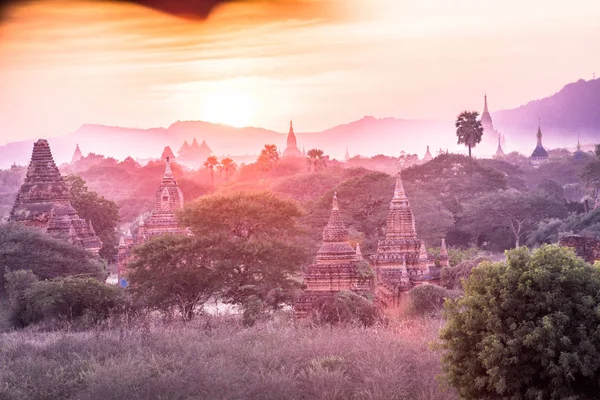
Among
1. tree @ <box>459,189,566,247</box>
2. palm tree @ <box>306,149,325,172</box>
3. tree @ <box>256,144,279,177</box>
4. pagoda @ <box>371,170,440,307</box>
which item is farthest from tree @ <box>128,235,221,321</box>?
tree @ <box>256,144,279,177</box>

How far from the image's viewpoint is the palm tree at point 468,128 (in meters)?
72.1

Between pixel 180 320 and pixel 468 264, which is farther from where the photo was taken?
pixel 468 264

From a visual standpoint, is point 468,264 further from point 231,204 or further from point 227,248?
point 231,204

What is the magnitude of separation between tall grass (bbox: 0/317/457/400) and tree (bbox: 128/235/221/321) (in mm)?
9350

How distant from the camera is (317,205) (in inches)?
2213

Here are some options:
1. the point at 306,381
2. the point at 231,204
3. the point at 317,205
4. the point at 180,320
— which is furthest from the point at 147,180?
the point at 306,381

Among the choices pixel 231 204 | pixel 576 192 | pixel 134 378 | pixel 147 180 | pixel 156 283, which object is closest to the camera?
pixel 134 378

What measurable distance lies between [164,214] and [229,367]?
2584 centimetres

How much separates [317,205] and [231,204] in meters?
17.0

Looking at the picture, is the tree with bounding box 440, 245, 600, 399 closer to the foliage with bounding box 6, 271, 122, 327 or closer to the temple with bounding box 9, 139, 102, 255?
the foliage with bounding box 6, 271, 122, 327

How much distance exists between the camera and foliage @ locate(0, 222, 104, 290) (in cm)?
3478

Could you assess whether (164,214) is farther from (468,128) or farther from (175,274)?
(468,128)

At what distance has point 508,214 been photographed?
61.8 m

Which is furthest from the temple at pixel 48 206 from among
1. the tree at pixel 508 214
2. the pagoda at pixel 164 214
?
the tree at pixel 508 214
